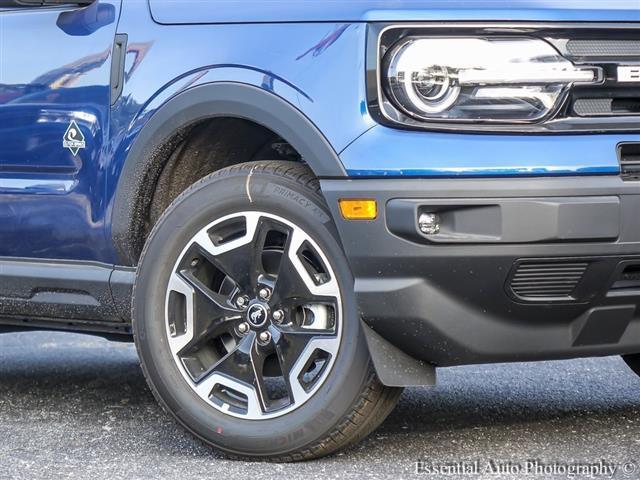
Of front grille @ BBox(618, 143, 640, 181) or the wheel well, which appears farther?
the wheel well

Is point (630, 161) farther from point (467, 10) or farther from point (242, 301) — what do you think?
point (242, 301)

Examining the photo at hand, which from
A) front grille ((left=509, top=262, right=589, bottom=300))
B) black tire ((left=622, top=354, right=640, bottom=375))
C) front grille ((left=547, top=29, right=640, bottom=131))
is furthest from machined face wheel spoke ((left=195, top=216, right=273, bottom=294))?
black tire ((left=622, top=354, right=640, bottom=375))

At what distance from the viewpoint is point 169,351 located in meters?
3.89

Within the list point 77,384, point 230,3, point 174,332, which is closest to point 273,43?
point 230,3

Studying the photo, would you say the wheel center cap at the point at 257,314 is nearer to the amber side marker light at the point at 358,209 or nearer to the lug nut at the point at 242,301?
the lug nut at the point at 242,301

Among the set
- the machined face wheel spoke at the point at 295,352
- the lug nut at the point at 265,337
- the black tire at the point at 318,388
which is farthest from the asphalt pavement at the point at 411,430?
the lug nut at the point at 265,337

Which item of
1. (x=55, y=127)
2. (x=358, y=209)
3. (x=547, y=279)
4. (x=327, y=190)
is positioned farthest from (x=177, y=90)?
(x=547, y=279)

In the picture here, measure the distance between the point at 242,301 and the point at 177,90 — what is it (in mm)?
641

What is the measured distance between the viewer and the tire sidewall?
3.61 m

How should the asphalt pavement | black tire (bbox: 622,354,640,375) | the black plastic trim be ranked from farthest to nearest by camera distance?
black tire (bbox: 622,354,640,375)
the black plastic trim
the asphalt pavement

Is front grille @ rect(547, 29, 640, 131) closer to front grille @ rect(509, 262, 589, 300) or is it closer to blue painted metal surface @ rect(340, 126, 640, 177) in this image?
blue painted metal surface @ rect(340, 126, 640, 177)

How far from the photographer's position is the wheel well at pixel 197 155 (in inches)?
158

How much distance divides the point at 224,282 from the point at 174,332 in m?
0.21

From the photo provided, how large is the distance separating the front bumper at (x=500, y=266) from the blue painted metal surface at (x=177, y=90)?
0.21ft
